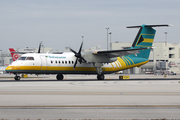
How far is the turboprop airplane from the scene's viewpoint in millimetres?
36062

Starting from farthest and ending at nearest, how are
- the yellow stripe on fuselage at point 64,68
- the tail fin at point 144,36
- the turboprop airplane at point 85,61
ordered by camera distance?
the tail fin at point 144,36 < the turboprop airplane at point 85,61 < the yellow stripe on fuselage at point 64,68

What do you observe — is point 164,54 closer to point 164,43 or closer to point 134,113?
point 164,43

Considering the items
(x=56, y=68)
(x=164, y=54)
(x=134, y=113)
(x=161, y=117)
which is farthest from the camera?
(x=164, y=54)

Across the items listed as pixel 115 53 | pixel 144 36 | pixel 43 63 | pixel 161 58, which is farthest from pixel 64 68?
pixel 161 58

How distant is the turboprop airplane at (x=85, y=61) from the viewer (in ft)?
118

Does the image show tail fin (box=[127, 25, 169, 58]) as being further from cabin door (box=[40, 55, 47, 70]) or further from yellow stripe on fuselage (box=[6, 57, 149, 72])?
cabin door (box=[40, 55, 47, 70])

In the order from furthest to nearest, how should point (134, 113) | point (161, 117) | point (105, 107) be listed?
point (105, 107) → point (134, 113) → point (161, 117)

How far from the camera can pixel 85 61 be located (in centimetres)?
3975

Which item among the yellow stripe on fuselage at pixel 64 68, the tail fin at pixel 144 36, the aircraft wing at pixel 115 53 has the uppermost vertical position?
the tail fin at pixel 144 36

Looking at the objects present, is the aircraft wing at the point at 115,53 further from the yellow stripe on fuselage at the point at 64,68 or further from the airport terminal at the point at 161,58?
the airport terminal at the point at 161,58

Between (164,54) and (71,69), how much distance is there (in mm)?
85691

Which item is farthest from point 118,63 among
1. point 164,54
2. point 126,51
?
point 164,54

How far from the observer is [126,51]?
39469 millimetres

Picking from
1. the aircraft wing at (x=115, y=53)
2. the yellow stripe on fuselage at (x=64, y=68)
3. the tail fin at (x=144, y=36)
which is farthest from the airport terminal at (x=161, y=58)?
the aircraft wing at (x=115, y=53)
